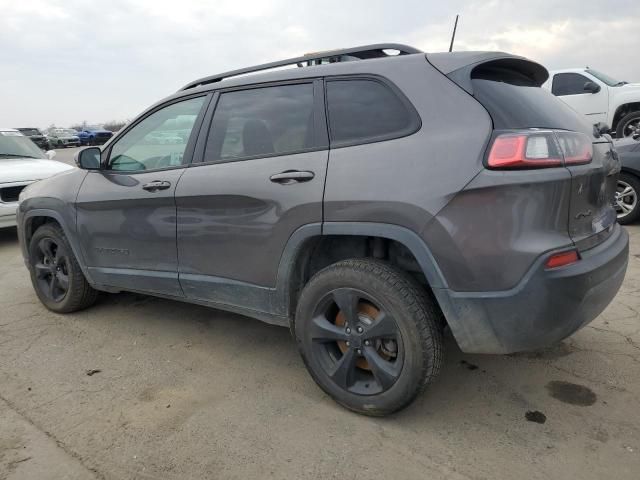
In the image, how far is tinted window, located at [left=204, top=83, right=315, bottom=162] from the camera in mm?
2809

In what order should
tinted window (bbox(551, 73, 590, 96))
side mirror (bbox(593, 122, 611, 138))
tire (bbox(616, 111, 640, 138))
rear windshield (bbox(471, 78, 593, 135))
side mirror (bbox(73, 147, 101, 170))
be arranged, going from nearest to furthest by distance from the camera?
rear windshield (bbox(471, 78, 593, 135))
side mirror (bbox(593, 122, 611, 138))
side mirror (bbox(73, 147, 101, 170))
tire (bbox(616, 111, 640, 138))
tinted window (bbox(551, 73, 590, 96))

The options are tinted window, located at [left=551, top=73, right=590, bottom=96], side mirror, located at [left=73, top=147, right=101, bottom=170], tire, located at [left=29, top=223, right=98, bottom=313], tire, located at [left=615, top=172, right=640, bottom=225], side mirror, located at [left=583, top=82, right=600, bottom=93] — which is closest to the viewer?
side mirror, located at [left=73, top=147, right=101, bottom=170]

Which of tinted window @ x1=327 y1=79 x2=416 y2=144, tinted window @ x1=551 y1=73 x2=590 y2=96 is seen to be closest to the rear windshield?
tinted window @ x1=327 y1=79 x2=416 y2=144

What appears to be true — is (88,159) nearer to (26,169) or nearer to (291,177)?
(291,177)

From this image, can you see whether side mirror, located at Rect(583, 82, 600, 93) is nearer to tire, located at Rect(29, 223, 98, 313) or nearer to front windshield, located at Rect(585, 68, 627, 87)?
front windshield, located at Rect(585, 68, 627, 87)

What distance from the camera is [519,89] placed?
254 centimetres

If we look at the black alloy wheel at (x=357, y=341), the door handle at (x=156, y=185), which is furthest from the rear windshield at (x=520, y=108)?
the door handle at (x=156, y=185)

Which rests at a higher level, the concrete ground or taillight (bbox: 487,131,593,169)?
taillight (bbox: 487,131,593,169)

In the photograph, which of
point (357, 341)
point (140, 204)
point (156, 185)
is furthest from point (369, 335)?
point (140, 204)

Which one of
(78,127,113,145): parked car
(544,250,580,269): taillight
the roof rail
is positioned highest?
the roof rail

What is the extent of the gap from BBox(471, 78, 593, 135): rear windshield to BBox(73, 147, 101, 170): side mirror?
274 centimetres

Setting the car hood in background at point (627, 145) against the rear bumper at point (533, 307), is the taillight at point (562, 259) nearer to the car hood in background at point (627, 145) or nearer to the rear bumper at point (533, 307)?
the rear bumper at point (533, 307)

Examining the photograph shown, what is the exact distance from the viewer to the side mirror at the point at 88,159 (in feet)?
12.2

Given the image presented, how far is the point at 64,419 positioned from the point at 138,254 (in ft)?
3.90
